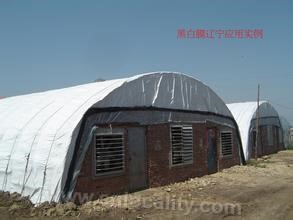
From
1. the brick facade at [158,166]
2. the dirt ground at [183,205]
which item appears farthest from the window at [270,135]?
the dirt ground at [183,205]

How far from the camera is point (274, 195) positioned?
13273 mm

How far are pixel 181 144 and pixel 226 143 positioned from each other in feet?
17.3

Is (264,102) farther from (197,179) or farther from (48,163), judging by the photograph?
(48,163)

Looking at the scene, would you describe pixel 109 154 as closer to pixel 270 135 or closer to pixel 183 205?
pixel 183 205

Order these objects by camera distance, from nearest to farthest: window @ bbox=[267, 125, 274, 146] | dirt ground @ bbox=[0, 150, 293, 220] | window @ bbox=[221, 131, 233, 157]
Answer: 1. dirt ground @ bbox=[0, 150, 293, 220]
2. window @ bbox=[221, 131, 233, 157]
3. window @ bbox=[267, 125, 274, 146]

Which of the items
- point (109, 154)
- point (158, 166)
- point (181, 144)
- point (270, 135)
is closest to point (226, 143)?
point (181, 144)

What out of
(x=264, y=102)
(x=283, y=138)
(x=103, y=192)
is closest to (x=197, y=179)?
(x=103, y=192)

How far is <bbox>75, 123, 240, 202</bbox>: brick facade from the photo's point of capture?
469 inches

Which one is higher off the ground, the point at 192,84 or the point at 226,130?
the point at 192,84

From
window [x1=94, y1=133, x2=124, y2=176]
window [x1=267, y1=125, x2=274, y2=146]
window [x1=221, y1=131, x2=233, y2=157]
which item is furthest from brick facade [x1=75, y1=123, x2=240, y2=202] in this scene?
window [x1=267, y1=125, x2=274, y2=146]

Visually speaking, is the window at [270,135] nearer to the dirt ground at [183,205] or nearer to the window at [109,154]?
the dirt ground at [183,205]

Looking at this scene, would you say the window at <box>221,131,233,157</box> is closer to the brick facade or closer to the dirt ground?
the brick facade

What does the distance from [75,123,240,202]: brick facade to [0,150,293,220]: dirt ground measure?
428 mm

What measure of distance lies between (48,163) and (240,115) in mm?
19480
